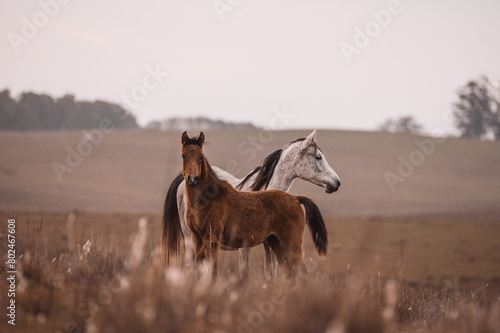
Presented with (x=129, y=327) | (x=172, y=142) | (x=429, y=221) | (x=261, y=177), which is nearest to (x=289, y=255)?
(x=261, y=177)

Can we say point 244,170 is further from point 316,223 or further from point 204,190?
point 204,190

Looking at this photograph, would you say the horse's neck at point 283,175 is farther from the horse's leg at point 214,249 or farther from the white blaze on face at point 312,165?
the horse's leg at point 214,249

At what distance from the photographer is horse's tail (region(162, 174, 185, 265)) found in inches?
339

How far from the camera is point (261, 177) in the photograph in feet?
28.1

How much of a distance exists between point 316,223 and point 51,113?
65872 mm

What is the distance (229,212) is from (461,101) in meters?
80.7

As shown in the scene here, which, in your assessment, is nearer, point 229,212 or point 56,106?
point 229,212

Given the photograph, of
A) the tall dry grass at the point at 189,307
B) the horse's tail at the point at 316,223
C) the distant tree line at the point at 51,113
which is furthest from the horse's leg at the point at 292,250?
the distant tree line at the point at 51,113

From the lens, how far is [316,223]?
6875mm

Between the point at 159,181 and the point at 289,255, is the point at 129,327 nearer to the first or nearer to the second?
the point at 289,255

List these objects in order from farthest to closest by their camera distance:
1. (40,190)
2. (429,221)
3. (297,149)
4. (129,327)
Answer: (40,190), (429,221), (297,149), (129,327)

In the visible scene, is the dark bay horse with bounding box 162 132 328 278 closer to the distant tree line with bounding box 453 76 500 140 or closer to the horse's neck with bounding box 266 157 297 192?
the horse's neck with bounding box 266 157 297 192

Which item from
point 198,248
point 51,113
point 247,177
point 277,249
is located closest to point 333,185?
point 247,177

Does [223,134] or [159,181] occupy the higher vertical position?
[223,134]
